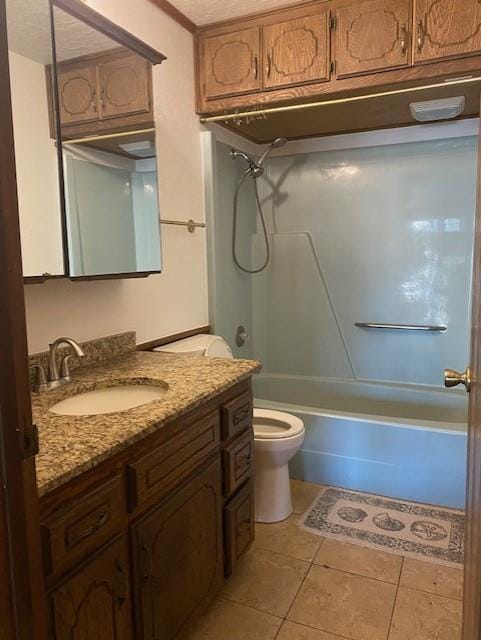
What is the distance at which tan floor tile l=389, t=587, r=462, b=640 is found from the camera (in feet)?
5.31

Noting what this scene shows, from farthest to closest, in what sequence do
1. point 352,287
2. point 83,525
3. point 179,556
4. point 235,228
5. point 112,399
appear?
point 352,287 < point 235,228 < point 112,399 < point 179,556 < point 83,525

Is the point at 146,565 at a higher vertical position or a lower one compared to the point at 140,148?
lower

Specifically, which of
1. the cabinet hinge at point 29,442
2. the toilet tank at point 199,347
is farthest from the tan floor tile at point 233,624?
the cabinet hinge at point 29,442

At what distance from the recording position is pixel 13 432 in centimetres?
65

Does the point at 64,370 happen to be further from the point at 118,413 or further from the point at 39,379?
the point at 118,413

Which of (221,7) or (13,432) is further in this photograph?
(221,7)

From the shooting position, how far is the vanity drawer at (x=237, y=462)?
1.68 m

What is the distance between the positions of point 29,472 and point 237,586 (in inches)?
57.8

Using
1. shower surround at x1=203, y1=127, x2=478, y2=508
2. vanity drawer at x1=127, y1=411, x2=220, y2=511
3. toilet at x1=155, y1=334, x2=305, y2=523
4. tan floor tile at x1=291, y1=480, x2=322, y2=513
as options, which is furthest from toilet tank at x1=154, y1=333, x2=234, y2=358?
tan floor tile at x1=291, y1=480, x2=322, y2=513

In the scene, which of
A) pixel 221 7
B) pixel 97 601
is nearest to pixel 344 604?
pixel 97 601

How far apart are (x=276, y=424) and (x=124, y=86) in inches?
68.0

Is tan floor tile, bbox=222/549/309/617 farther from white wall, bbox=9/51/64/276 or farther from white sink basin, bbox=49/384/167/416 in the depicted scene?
white wall, bbox=9/51/64/276

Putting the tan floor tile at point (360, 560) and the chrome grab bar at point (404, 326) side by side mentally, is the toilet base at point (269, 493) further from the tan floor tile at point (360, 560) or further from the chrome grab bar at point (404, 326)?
the chrome grab bar at point (404, 326)

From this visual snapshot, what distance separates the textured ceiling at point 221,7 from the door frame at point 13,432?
1926 millimetres
